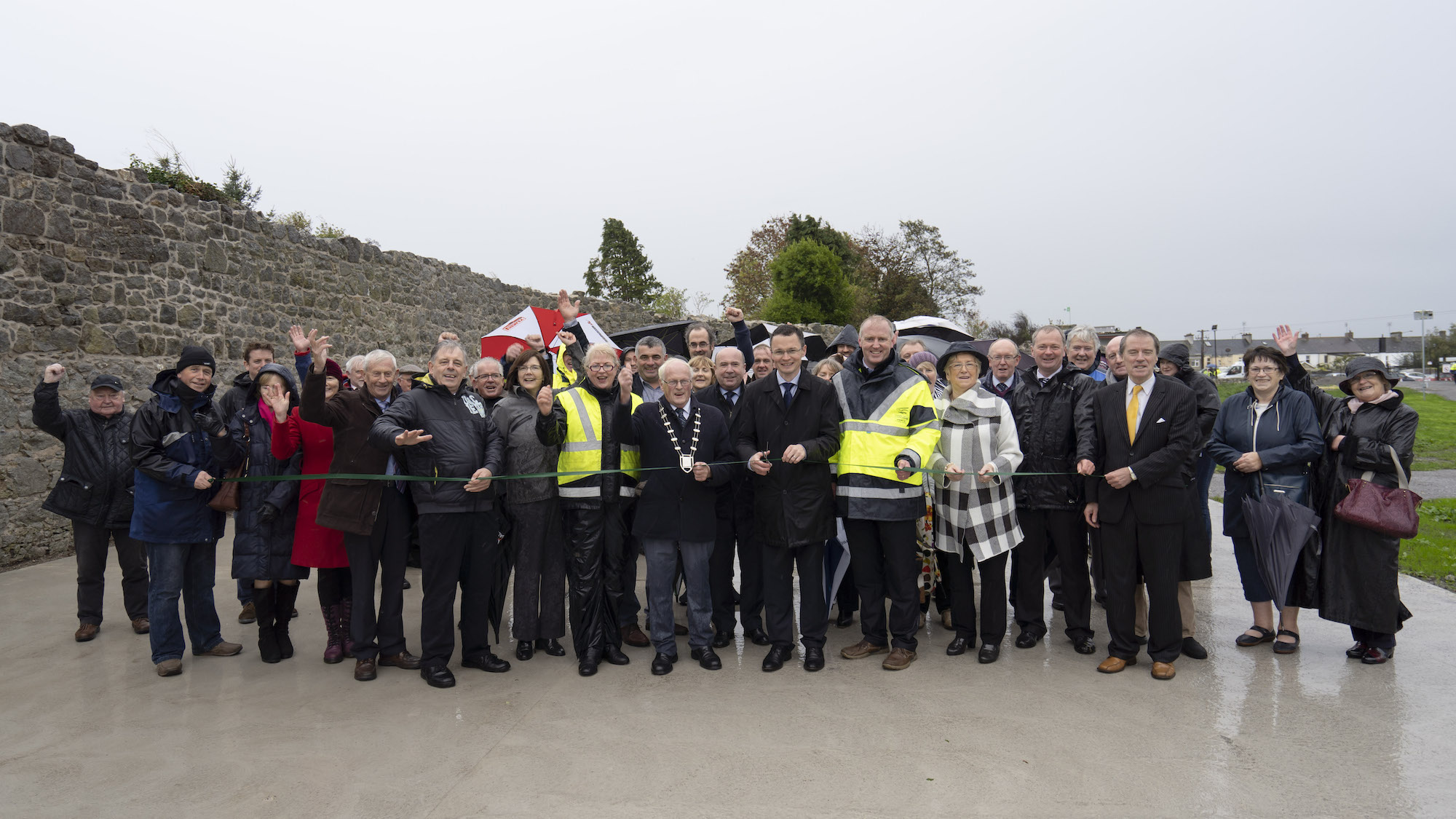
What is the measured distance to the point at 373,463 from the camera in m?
4.72

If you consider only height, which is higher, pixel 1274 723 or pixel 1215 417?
pixel 1215 417

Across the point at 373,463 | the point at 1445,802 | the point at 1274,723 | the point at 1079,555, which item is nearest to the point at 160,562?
the point at 373,463

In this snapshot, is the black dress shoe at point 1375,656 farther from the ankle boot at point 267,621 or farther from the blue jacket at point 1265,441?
the ankle boot at point 267,621

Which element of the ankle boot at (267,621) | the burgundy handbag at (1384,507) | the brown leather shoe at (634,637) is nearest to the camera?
the burgundy handbag at (1384,507)

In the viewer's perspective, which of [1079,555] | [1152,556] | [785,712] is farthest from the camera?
[1079,555]

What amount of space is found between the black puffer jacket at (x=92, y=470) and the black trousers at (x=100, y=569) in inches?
3.5

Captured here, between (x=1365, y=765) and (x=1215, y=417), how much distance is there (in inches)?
87.4

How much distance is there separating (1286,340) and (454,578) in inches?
205

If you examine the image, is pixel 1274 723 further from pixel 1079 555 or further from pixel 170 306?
pixel 170 306

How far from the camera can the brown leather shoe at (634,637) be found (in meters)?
5.25

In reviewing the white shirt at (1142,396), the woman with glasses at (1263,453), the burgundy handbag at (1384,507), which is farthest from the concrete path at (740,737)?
the white shirt at (1142,396)

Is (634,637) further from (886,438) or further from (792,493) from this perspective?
(886,438)

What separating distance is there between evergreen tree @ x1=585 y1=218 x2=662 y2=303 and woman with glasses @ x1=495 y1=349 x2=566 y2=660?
36.5m

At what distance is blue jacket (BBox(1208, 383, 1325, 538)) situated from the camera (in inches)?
191
